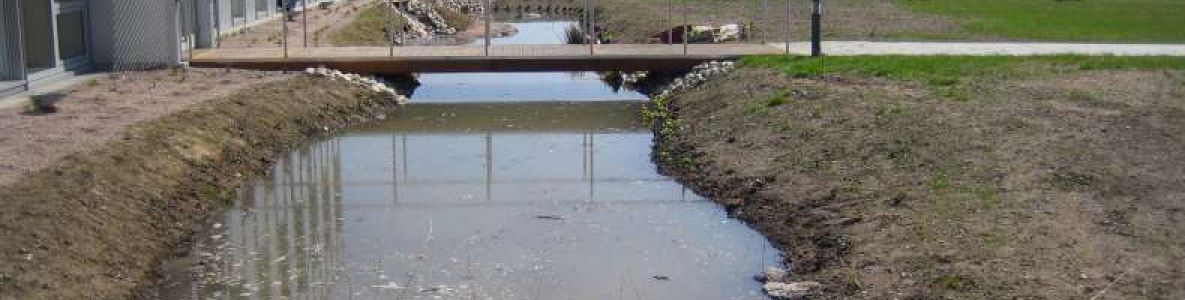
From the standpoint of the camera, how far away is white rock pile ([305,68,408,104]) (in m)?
24.0

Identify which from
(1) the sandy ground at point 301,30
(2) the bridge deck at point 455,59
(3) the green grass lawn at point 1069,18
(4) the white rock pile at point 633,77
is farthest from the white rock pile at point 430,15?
(2) the bridge deck at point 455,59

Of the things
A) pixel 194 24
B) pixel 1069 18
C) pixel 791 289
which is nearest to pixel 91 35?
pixel 194 24

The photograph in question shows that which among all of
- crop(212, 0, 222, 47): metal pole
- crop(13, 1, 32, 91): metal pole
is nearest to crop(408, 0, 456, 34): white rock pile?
crop(212, 0, 222, 47): metal pole

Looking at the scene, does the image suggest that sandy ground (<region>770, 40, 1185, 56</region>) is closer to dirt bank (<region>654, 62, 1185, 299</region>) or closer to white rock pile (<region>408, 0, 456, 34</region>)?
dirt bank (<region>654, 62, 1185, 299</region>)

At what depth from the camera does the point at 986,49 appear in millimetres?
26891

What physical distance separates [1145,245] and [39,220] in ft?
28.3

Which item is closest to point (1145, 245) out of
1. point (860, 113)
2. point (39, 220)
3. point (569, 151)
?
point (860, 113)

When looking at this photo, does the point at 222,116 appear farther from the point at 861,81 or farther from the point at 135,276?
A: the point at 861,81

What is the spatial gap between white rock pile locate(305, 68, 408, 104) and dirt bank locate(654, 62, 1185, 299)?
5.79 metres

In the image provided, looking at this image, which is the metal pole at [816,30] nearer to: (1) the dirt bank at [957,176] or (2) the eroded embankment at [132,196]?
(1) the dirt bank at [957,176]

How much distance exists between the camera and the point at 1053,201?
1230cm

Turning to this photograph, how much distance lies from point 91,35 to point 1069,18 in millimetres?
24160

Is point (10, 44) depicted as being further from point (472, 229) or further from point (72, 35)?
point (472, 229)

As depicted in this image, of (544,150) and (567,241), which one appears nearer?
(567,241)
